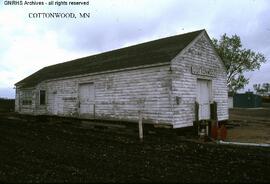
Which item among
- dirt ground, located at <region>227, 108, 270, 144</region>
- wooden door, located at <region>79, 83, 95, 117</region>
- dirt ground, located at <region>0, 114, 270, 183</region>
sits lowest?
dirt ground, located at <region>227, 108, 270, 144</region>

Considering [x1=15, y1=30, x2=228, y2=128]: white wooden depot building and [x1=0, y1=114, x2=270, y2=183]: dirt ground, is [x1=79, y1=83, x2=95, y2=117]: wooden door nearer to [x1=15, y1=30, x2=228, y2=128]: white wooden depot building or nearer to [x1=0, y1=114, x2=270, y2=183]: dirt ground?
[x1=15, y1=30, x2=228, y2=128]: white wooden depot building

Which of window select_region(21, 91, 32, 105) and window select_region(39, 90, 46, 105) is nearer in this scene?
window select_region(39, 90, 46, 105)

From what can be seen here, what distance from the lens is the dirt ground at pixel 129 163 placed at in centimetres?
654

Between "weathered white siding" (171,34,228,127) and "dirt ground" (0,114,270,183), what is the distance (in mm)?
3809

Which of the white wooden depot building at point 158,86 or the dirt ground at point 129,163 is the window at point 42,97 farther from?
the dirt ground at point 129,163

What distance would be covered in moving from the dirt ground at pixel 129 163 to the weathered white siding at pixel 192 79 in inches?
150

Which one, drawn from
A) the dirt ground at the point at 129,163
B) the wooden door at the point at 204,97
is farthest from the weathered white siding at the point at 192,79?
the dirt ground at the point at 129,163

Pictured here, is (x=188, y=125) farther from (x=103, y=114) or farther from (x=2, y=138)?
(x=2, y=138)

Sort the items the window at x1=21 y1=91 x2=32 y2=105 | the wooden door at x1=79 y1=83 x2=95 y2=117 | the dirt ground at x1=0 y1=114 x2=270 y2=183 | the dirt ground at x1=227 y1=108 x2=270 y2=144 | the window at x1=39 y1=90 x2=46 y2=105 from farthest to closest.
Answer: the window at x1=21 y1=91 x2=32 y2=105
the window at x1=39 y1=90 x2=46 y2=105
the wooden door at x1=79 y1=83 x2=95 y2=117
the dirt ground at x1=227 y1=108 x2=270 y2=144
the dirt ground at x1=0 y1=114 x2=270 y2=183

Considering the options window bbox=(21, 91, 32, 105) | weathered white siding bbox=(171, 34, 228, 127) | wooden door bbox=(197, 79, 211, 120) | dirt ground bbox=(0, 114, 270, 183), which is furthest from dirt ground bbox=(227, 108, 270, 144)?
window bbox=(21, 91, 32, 105)

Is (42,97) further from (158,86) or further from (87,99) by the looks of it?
(158,86)

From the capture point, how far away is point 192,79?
52.1 feet

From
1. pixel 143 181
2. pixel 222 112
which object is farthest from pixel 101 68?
pixel 143 181

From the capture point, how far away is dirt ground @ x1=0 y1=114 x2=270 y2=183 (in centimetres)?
654
